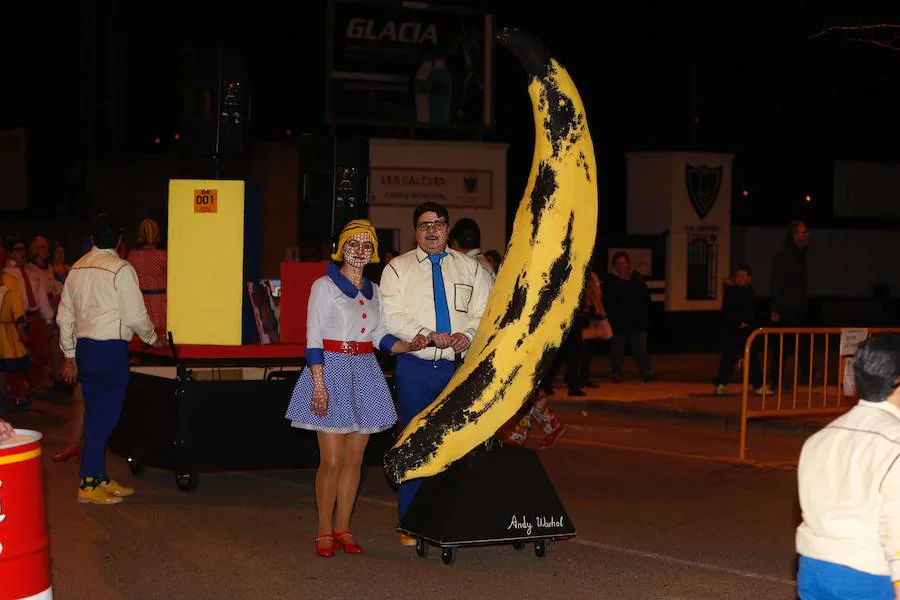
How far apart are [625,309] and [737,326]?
217cm

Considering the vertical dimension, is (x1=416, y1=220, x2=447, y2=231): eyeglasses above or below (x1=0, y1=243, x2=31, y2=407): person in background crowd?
above

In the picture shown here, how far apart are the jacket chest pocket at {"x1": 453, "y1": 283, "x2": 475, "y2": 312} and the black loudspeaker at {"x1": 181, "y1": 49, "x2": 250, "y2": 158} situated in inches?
174

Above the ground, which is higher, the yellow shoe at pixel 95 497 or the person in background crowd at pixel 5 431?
the person in background crowd at pixel 5 431

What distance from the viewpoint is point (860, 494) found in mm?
3902

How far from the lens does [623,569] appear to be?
297 inches

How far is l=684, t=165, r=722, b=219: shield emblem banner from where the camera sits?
24.5 metres

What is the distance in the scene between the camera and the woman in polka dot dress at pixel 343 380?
765 cm

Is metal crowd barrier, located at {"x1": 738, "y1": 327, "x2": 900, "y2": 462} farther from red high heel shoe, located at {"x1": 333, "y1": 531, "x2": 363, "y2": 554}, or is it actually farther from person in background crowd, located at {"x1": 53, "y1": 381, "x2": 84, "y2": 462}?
person in background crowd, located at {"x1": 53, "y1": 381, "x2": 84, "y2": 462}

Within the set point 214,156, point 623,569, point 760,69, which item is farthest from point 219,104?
point 760,69

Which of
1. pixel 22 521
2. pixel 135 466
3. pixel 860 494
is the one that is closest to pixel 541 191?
pixel 22 521

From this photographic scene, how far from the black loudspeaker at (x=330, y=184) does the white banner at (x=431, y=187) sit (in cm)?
1032

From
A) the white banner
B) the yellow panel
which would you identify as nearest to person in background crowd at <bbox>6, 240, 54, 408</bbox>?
the yellow panel

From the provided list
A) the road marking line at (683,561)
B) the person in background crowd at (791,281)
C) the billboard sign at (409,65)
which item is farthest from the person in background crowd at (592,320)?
the road marking line at (683,561)

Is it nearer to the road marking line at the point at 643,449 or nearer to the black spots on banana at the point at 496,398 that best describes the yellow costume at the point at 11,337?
the road marking line at the point at 643,449
